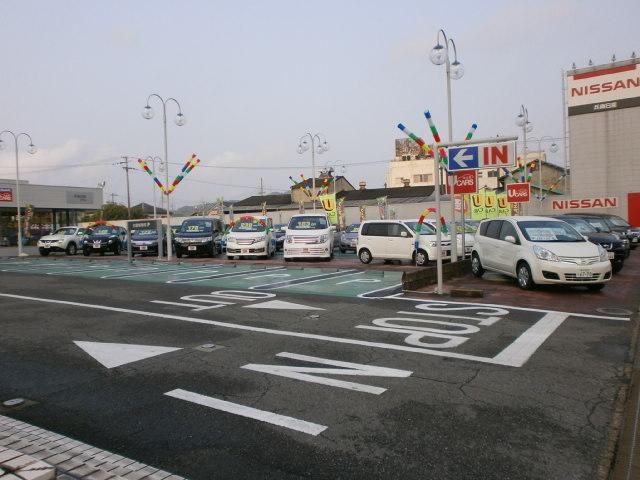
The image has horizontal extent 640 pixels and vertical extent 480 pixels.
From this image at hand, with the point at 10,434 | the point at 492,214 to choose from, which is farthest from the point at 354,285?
the point at 492,214

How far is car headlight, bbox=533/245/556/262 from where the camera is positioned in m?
10.6

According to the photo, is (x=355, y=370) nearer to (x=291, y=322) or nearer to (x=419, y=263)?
(x=291, y=322)

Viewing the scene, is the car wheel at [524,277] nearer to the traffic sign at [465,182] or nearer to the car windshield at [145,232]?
the traffic sign at [465,182]

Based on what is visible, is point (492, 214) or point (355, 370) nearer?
point (355, 370)

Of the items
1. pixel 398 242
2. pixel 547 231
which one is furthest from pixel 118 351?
pixel 398 242

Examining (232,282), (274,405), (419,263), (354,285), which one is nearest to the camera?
(274,405)

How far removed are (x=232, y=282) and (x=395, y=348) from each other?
819 cm

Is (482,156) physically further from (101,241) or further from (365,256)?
(101,241)

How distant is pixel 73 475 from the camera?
3.00 m

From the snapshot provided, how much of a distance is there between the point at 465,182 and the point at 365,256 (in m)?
6.00

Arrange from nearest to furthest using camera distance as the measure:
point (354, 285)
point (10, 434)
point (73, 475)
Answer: point (73, 475)
point (10, 434)
point (354, 285)

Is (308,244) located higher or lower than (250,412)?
higher

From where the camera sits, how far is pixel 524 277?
446 inches

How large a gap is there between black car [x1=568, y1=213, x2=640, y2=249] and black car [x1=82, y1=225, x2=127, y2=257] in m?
23.0
